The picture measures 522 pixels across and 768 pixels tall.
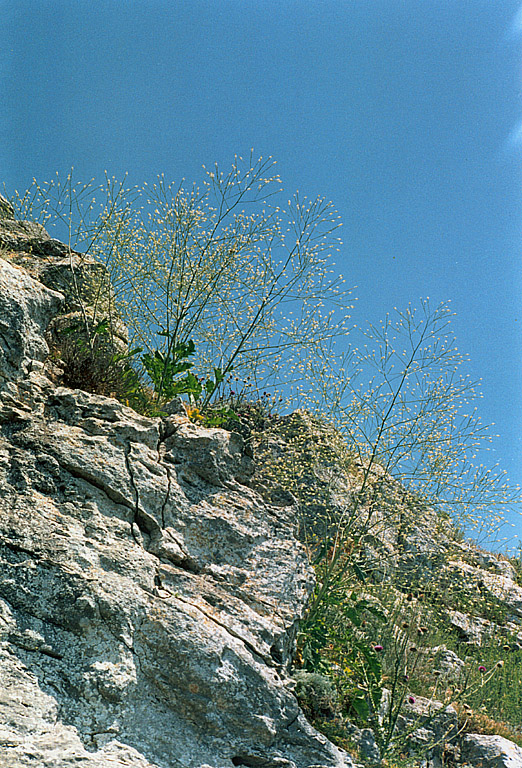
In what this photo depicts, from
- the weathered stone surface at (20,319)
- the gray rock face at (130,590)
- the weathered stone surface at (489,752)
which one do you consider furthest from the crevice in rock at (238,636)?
the weathered stone surface at (489,752)

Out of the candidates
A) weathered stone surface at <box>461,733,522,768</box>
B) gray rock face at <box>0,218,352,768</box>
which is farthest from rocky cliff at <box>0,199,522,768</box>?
weathered stone surface at <box>461,733,522,768</box>

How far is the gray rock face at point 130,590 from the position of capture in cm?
264

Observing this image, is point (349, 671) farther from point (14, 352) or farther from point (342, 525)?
point (14, 352)

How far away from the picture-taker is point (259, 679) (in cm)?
325

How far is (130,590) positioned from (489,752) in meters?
4.12

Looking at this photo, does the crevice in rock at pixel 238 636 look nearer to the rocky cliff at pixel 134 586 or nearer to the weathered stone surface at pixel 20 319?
the rocky cliff at pixel 134 586

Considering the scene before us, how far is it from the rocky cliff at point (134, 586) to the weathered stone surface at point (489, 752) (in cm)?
84

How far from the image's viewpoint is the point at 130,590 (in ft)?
10.1

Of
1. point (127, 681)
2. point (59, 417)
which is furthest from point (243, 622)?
point (59, 417)

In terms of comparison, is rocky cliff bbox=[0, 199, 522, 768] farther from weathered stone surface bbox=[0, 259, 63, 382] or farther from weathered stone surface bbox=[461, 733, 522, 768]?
weathered stone surface bbox=[461, 733, 522, 768]

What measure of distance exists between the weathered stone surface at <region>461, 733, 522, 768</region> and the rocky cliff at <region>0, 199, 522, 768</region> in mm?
838

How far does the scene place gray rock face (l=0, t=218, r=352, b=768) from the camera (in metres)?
2.64

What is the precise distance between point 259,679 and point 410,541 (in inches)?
86.3

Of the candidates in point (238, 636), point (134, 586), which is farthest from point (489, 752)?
point (134, 586)
